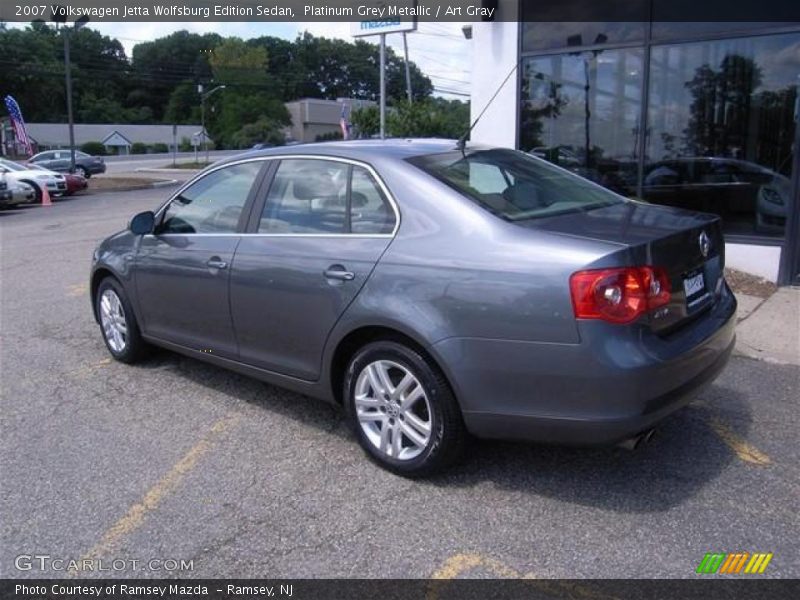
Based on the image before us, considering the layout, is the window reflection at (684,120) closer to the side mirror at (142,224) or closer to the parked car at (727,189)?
the parked car at (727,189)

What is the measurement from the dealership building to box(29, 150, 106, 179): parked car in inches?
1250

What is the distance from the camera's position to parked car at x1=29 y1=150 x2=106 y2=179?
36.3 m

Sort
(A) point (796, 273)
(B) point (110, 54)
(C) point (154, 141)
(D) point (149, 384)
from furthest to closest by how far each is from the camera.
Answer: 1. (B) point (110, 54)
2. (C) point (154, 141)
3. (A) point (796, 273)
4. (D) point (149, 384)

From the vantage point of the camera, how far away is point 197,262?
173 inches

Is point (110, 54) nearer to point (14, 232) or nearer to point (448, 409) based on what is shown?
point (14, 232)

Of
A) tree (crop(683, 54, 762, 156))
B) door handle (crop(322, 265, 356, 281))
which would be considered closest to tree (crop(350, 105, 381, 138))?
tree (crop(683, 54, 762, 156))

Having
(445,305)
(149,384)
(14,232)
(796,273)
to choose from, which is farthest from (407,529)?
(14,232)

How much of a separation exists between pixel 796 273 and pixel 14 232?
13.9 m

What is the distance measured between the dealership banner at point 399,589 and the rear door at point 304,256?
1.30 m

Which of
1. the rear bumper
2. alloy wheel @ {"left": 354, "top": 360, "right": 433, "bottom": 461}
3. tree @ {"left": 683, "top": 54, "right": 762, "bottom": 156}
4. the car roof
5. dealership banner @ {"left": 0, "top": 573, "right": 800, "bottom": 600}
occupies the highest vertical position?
tree @ {"left": 683, "top": 54, "right": 762, "bottom": 156}

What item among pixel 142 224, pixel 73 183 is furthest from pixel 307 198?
pixel 73 183

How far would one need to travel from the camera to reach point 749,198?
7902mm

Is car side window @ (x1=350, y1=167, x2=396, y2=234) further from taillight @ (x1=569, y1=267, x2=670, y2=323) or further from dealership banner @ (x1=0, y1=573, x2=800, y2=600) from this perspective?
dealership banner @ (x1=0, y1=573, x2=800, y2=600)

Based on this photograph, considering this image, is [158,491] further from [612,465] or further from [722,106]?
[722,106]
